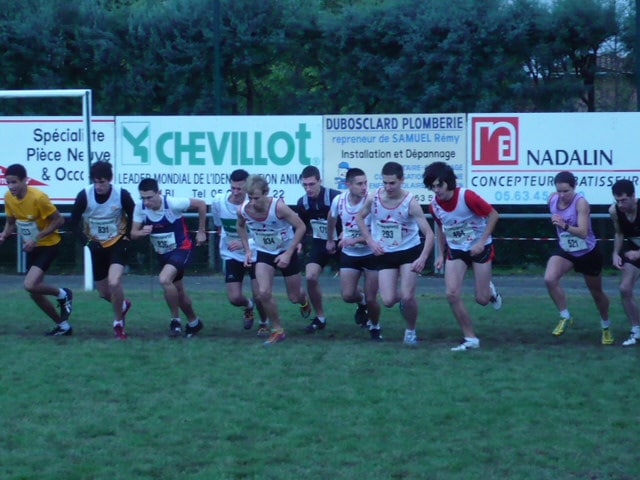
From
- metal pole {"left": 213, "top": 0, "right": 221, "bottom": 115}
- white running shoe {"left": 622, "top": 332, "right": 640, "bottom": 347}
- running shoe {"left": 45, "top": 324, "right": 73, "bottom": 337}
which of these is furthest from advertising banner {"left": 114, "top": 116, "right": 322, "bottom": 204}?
white running shoe {"left": 622, "top": 332, "right": 640, "bottom": 347}

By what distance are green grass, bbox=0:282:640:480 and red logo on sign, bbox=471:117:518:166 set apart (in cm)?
559

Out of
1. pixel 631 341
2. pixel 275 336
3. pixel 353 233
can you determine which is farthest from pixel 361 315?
pixel 631 341

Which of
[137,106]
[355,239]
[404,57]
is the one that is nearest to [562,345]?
[355,239]

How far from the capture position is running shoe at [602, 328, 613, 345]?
11203 mm

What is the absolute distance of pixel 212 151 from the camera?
59.5 feet

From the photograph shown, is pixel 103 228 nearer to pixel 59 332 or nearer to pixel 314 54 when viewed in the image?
pixel 59 332

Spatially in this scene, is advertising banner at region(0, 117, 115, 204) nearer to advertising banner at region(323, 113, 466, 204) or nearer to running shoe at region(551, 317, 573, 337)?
advertising banner at region(323, 113, 466, 204)

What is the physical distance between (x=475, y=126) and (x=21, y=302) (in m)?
7.43

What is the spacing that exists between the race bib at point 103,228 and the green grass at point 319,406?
1.10 meters

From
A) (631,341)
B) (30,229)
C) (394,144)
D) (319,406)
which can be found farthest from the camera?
(394,144)

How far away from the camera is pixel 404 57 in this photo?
18859mm

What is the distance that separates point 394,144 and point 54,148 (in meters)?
5.47

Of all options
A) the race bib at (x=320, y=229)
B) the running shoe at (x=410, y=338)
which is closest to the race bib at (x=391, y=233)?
the running shoe at (x=410, y=338)

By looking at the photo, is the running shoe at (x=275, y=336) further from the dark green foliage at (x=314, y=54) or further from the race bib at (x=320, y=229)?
the dark green foliage at (x=314, y=54)
